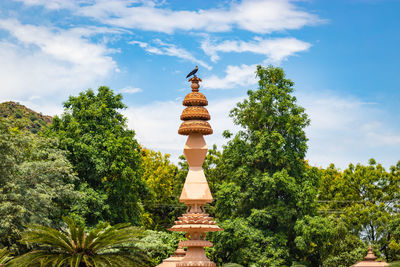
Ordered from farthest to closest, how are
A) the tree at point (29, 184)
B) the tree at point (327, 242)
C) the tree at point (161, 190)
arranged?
1. the tree at point (161, 190)
2. the tree at point (327, 242)
3. the tree at point (29, 184)

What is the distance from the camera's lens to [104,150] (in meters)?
32.6

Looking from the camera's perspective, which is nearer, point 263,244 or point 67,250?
point 67,250

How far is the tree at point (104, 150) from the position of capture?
106ft

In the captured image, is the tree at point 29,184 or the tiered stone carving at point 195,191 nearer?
the tiered stone carving at point 195,191

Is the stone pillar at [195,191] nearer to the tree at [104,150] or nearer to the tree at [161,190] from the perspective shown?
the tree at [104,150]

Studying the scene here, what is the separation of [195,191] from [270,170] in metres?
18.5

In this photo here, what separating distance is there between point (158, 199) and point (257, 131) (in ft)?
47.8

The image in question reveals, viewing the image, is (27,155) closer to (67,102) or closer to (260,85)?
(67,102)

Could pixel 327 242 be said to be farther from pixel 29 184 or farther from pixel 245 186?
pixel 29 184

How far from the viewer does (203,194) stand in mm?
16406

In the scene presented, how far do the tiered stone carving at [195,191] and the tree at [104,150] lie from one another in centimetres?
1554

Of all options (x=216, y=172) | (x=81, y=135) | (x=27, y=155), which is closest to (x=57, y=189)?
(x=27, y=155)

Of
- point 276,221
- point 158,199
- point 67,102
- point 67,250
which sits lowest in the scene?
point 67,250

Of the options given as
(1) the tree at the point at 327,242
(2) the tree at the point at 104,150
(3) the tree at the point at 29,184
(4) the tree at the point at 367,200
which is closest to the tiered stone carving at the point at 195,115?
(3) the tree at the point at 29,184
